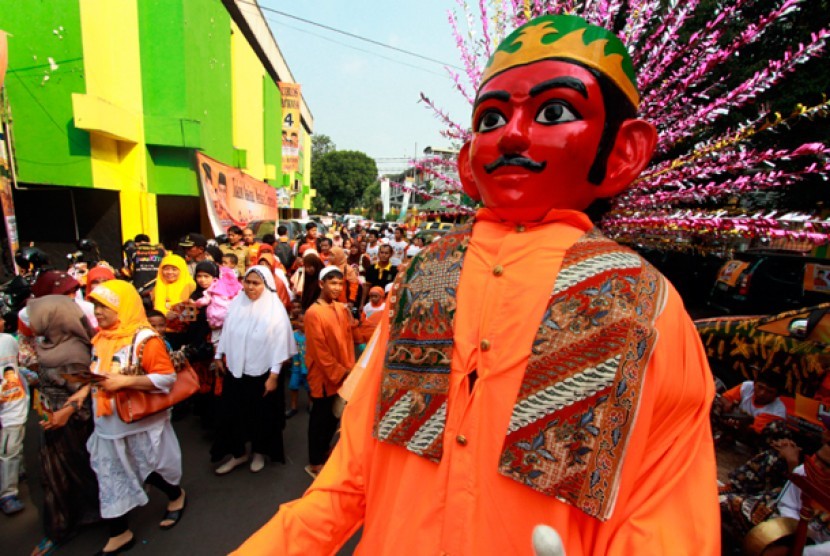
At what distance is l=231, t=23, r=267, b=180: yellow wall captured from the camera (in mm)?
15844

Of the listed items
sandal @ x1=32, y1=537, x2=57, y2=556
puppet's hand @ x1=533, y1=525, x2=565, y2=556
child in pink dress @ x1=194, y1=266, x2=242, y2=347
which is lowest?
sandal @ x1=32, y1=537, x2=57, y2=556

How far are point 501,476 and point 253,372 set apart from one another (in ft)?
9.89

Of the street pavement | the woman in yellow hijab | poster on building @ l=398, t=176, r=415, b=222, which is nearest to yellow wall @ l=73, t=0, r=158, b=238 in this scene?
the woman in yellow hijab

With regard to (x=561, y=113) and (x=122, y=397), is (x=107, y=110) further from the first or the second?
(x=561, y=113)

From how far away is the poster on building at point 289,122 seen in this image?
24.3m

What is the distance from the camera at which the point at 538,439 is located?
2.89 ft

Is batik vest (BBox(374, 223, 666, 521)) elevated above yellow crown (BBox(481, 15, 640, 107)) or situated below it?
below

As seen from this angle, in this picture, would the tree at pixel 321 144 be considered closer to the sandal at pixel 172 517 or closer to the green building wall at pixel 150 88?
the green building wall at pixel 150 88

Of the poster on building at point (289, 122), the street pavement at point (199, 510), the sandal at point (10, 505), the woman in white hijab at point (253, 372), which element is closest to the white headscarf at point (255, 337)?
the woman in white hijab at point (253, 372)

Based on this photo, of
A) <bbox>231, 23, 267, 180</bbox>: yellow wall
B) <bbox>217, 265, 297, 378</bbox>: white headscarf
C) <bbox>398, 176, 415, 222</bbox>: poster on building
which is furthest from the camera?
<bbox>231, 23, 267, 180</bbox>: yellow wall

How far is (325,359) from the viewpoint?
355 centimetres

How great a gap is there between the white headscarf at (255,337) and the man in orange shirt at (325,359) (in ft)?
0.76

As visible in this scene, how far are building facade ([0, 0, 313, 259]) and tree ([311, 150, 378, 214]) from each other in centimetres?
3492

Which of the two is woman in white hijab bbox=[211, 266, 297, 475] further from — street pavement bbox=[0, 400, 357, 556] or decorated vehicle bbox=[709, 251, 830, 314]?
decorated vehicle bbox=[709, 251, 830, 314]
